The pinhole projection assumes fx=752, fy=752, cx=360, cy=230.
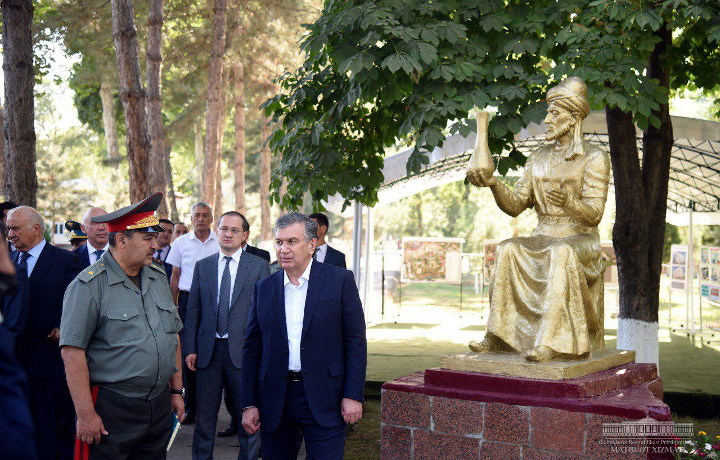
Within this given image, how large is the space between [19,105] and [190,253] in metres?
2.63

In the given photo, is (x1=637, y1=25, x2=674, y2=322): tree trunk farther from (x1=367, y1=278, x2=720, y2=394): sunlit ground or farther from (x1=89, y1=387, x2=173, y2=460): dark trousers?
(x1=89, y1=387, x2=173, y2=460): dark trousers

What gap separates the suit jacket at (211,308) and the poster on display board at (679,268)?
12488mm

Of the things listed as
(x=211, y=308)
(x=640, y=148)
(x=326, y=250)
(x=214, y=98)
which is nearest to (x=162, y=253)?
(x=326, y=250)

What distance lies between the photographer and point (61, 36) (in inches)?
685

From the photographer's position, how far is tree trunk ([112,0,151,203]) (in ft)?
35.8

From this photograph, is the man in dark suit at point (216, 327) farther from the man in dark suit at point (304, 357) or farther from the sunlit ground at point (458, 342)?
the sunlit ground at point (458, 342)

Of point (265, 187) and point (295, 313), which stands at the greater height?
point (265, 187)

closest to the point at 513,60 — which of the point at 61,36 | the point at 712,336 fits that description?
the point at 712,336

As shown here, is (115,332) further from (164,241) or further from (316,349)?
(164,241)

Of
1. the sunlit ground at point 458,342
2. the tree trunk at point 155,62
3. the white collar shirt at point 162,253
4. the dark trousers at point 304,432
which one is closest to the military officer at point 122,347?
the dark trousers at point 304,432

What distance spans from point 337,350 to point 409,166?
3396 mm

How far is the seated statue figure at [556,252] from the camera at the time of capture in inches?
206

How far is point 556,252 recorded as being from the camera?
525cm

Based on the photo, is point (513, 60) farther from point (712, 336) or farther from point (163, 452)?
point (712, 336)
